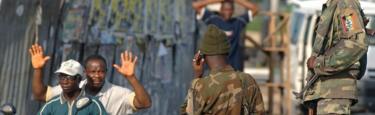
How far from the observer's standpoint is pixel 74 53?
9172 millimetres

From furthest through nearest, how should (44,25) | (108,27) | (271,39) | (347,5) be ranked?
1. (271,39)
2. (108,27)
3. (44,25)
4. (347,5)

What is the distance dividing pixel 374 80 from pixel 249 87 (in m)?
8.78

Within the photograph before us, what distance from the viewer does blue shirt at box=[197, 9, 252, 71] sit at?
1215 cm

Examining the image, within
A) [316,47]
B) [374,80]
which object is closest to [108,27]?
[316,47]

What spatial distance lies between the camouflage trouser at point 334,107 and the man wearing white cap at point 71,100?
1626mm

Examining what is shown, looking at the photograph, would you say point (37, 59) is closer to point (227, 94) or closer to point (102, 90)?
point (102, 90)

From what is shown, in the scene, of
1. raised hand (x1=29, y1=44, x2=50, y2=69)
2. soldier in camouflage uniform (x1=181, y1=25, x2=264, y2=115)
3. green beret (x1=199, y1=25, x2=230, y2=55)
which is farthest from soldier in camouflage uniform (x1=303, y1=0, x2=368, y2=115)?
raised hand (x1=29, y1=44, x2=50, y2=69)

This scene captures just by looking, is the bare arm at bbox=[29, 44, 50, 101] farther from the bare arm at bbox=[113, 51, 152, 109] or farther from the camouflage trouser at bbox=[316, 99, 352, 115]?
the camouflage trouser at bbox=[316, 99, 352, 115]

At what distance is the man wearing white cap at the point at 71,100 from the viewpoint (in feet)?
22.6

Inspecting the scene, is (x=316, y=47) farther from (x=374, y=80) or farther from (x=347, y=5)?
(x=374, y=80)

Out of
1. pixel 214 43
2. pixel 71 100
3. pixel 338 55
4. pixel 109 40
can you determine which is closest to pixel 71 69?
pixel 71 100

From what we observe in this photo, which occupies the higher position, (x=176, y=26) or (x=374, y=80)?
(x=176, y=26)

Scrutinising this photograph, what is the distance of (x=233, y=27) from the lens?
481 inches

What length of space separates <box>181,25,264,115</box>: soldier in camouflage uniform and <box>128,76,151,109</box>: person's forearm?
0.83m
